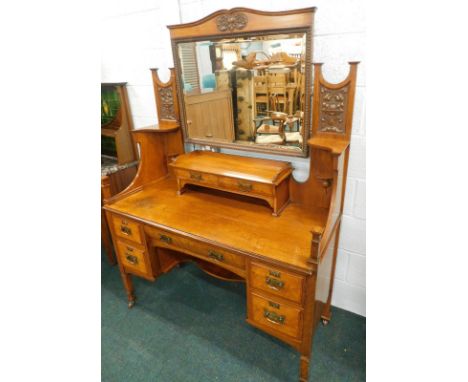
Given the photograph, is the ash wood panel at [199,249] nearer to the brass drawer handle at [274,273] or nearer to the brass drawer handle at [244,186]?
the brass drawer handle at [274,273]

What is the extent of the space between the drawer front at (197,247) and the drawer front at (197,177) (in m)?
0.32

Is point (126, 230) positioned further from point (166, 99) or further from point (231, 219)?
point (166, 99)

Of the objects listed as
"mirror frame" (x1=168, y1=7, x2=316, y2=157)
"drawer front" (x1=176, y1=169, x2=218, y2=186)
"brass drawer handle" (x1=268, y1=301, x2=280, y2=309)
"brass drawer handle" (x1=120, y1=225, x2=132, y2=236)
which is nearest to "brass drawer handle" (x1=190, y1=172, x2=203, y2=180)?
"drawer front" (x1=176, y1=169, x2=218, y2=186)

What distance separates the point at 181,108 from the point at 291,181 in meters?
0.79

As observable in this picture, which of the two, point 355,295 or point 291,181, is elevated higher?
point 291,181

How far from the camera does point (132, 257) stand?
5.53ft

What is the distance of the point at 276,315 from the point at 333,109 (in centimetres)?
94

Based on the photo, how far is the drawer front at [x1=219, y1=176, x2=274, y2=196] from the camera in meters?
1.37

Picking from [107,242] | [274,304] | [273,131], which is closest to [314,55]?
[273,131]

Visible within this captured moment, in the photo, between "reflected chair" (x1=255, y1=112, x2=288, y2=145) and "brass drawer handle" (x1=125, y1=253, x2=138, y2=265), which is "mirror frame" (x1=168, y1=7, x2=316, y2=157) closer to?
"reflected chair" (x1=255, y1=112, x2=288, y2=145)

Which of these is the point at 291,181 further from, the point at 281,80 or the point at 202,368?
the point at 202,368
